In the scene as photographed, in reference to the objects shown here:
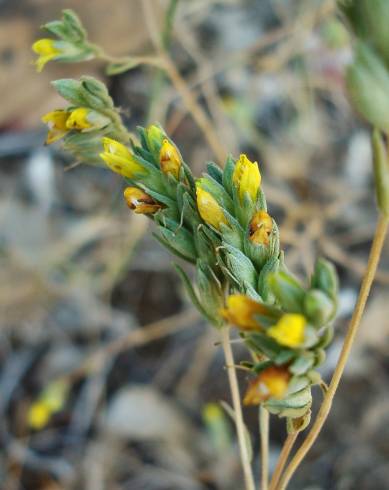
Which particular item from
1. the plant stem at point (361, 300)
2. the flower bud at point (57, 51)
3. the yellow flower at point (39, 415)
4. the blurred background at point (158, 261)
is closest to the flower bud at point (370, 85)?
the plant stem at point (361, 300)

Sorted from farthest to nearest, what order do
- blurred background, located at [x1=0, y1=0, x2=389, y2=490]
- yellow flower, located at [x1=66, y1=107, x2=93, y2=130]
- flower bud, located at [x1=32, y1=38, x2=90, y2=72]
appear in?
blurred background, located at [x1=0, y1=0, x2=389, y2=490] < flower bud, located at [x1=32, y1=38, x2=90, y2=72] < yellow flower, located at [x1=66, y1=107, x2=93, y2=130]

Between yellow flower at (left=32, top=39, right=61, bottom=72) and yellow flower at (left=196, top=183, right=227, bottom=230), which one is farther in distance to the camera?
yellow flower at (left=32, top=39, right=61, bottom=72)

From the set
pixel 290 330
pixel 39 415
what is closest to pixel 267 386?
pixel 290 330

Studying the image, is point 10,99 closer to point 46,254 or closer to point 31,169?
point 31,169

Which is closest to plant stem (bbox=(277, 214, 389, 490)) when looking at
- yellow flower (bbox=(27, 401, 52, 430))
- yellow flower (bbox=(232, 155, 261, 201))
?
yellow flower (bbox=(232, 155, 261, 201))

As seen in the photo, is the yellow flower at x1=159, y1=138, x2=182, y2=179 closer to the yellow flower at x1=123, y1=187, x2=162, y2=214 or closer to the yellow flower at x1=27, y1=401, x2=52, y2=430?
the yellow flower at x1=123, y1=187, x2=162, y2=214

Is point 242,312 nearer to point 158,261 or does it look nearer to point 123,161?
point 123,161
